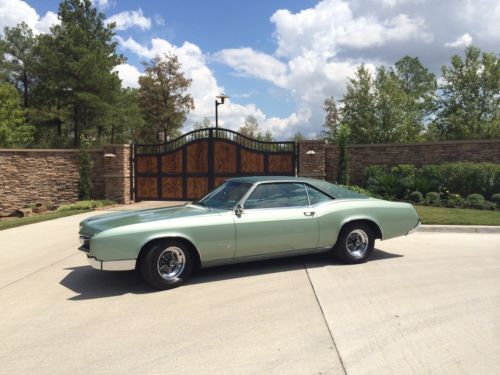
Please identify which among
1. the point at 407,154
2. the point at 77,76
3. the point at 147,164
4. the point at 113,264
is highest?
the point at 77,76

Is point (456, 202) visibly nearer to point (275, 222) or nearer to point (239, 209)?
point (275, 222)

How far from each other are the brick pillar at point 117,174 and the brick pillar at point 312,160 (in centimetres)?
630

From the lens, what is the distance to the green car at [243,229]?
17.0 ft

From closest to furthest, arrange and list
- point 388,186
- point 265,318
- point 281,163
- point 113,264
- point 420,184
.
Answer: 1. point 265,318
2. point 113,264
3. point 420,184
4. point 388,186
5. point 281,163

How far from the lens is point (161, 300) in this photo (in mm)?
4957

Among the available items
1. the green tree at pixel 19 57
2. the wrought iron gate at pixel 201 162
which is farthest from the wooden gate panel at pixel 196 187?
the green tree at pixel 19 57

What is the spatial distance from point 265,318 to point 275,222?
1.75 metres

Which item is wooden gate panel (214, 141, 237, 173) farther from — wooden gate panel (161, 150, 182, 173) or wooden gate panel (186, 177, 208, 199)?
wooden gate panel (161, 150, 182, 173)

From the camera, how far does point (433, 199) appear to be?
13.4 meters

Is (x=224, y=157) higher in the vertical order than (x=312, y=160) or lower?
higher

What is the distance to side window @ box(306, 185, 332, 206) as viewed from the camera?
6336mm

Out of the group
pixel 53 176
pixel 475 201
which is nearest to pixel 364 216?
pixel 475 201

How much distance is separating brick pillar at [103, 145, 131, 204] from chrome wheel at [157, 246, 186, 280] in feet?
35.5

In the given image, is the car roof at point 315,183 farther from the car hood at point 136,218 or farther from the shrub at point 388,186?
the shrub at point 388,186
